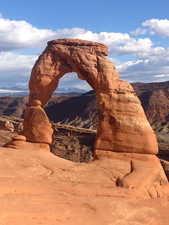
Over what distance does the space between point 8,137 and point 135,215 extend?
32.0 meters

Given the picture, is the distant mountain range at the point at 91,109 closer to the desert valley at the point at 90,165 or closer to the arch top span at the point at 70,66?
the arch top span at the point at 70,66

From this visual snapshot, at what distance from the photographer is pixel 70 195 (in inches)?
451

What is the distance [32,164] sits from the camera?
47.9ft

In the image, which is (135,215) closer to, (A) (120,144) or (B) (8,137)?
(A) (120,144)

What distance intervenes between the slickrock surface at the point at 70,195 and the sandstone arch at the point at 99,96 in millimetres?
1064

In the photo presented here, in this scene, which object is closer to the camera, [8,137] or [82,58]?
[82,58]

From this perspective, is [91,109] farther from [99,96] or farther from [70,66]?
[99,96]

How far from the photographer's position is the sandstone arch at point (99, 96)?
16375mm

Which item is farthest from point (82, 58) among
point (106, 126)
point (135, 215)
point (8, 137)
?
point (8, 137)

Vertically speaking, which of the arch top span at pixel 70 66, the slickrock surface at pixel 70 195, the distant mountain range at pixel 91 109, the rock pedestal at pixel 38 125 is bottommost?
the distant mountain range at pixel 91 109

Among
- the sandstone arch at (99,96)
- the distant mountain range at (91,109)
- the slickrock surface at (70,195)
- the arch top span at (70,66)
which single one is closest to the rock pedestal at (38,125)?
the sandstone arch at (99,96)

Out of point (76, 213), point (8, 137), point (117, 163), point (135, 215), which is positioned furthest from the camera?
point (8, 137)

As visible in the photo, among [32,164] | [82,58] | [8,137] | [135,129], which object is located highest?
[82,58]

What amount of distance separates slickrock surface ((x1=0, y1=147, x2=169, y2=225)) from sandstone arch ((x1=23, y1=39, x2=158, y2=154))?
1064 millimetres
